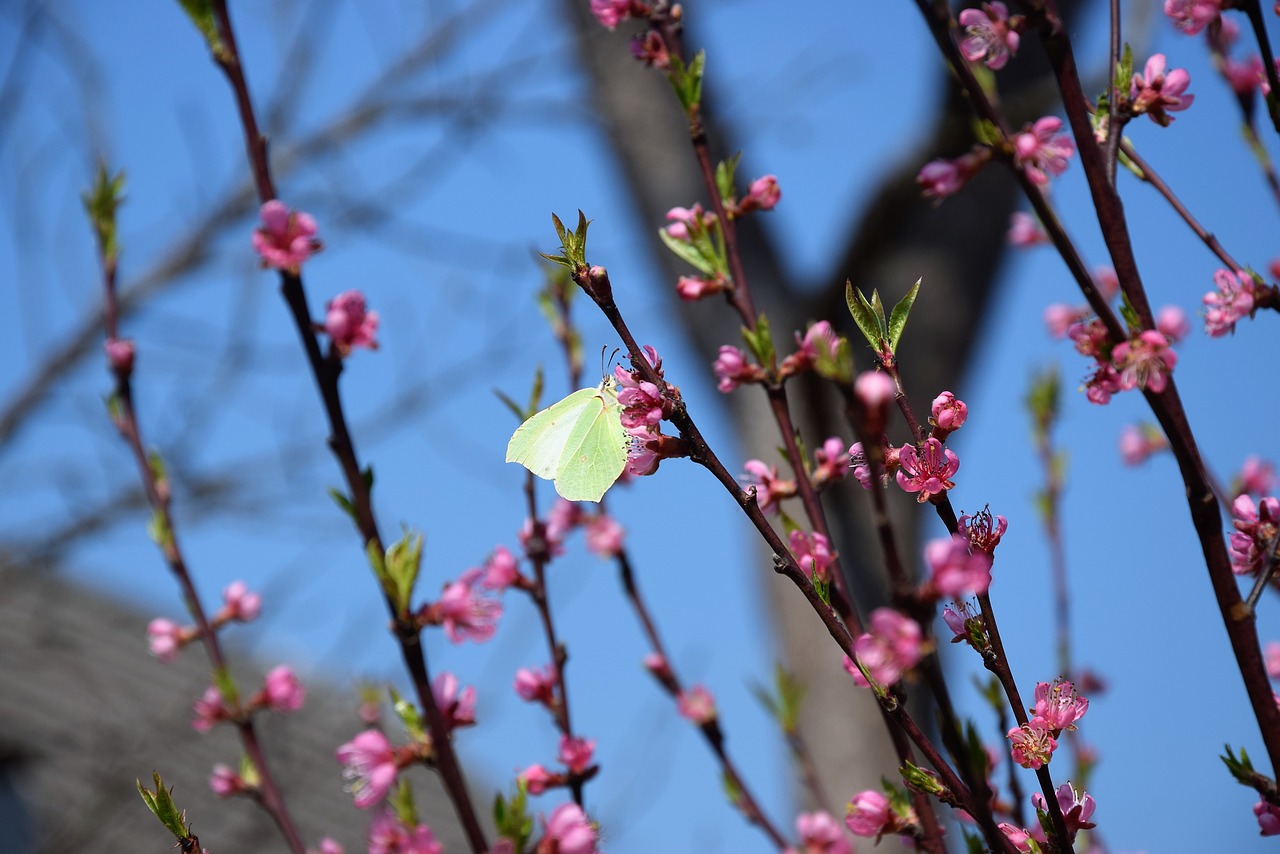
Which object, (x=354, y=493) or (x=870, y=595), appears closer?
(x=354, y=493)

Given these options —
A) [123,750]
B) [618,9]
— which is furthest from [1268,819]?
[123,750]

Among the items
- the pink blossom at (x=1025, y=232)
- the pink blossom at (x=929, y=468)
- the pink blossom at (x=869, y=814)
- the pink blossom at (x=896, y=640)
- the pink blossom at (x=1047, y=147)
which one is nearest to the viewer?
the pink blossom at (x=896, y=640)

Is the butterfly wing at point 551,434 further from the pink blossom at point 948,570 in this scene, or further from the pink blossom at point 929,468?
the pink blossom at point 948,570

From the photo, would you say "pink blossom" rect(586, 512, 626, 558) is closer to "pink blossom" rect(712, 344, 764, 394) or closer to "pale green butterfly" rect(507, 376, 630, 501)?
"pale green butterfly" rect(507, 376, 630, 501)

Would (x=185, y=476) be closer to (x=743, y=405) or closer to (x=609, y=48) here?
(x=743, y=405)

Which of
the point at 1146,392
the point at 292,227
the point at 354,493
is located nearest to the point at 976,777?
the point at 1146,392

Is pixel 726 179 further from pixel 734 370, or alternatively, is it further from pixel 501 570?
pixel 501 570

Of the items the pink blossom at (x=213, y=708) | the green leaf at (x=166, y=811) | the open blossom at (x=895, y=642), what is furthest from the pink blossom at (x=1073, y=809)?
the pink blossom at (x=213, y=708)
